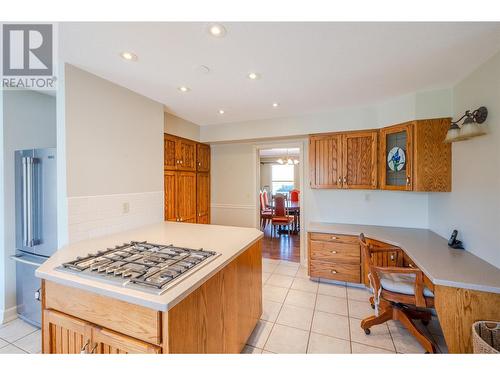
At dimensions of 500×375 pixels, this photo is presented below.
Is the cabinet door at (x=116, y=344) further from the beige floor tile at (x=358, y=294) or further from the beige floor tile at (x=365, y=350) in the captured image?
the beige floor tile at (x=358, y=294)

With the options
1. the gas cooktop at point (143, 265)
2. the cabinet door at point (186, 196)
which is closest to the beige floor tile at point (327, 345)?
the gas cooktop at point (143, 265)

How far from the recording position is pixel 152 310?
987 millimetres

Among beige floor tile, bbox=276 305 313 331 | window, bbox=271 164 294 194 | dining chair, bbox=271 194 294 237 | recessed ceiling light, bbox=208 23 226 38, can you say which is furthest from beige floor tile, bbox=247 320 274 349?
window, bbox=271 164 294 194

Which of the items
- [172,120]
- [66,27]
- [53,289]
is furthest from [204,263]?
[172,120]

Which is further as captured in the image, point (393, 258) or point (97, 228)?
point (393, 258)

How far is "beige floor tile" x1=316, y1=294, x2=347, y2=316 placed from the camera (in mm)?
2340

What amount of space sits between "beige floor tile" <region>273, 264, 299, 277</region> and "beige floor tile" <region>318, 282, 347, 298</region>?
0.50 meters

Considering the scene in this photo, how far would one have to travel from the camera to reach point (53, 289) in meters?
1.26

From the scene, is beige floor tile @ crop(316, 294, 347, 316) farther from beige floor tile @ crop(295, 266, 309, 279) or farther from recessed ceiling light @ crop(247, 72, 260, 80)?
recessed ceiling light @ crop(247, 72, 260, 80)

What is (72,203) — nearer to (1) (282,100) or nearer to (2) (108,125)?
(2) (108,125)

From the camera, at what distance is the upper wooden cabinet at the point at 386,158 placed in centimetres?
233
